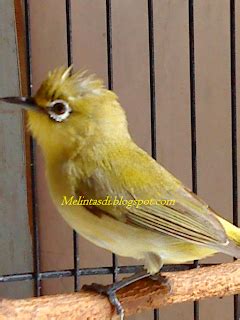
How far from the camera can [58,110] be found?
2.81 ft

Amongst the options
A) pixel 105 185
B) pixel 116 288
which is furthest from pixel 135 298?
pixel 105 185

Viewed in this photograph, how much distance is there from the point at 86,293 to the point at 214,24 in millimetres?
699

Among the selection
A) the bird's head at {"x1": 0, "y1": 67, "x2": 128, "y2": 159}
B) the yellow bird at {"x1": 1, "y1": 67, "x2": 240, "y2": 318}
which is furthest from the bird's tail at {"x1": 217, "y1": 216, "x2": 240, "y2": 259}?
the bird's head at {"x1": 0, "y1": 67, "x2": 128, "y2": 159}

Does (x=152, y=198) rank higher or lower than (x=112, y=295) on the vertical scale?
higher

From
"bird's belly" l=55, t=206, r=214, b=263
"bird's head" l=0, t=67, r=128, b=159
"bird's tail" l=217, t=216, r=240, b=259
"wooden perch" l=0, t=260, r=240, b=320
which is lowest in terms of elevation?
"wooden perch" l=0, t=260, r=240, b=320

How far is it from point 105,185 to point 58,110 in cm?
11

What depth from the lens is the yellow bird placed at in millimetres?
854

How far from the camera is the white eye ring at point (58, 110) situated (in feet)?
2.79

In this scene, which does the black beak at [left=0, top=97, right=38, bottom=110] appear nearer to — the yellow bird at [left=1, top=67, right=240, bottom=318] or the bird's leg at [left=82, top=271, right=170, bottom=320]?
the yellow bird at [left=1, top=67, right=240, bottom=318]

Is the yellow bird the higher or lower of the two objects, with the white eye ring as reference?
lower

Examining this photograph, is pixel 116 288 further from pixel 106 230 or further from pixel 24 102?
pixel 24 102

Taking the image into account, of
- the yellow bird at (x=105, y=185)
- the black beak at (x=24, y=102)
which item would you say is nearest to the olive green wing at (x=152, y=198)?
the yellow bird at (x=105, y=185)

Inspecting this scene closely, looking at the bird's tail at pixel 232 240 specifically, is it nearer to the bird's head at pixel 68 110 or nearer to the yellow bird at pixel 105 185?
the yellow bird at pixel 105 185

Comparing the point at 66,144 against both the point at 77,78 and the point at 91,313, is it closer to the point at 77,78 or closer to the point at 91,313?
the point at 77,78
